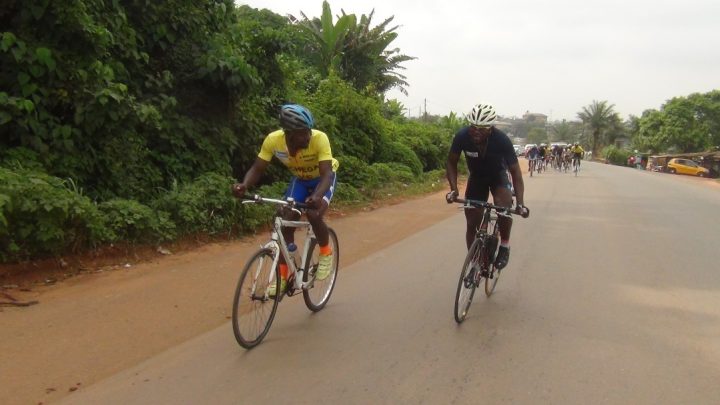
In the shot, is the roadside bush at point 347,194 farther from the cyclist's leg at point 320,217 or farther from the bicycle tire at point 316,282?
the cyclist's leg at point 320,217

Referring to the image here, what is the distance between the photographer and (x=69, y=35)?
6621 millimetres

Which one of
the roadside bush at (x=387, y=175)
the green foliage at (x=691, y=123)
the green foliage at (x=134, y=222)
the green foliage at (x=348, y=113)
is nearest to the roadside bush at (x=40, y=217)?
the green foliage at (x=134, y=222)

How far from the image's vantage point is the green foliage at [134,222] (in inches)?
255

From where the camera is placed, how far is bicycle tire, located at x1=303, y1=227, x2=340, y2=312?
4836mm

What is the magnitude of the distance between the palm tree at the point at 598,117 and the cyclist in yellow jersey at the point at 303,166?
7891 centimetres

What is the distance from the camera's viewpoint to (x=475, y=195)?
5.54 m

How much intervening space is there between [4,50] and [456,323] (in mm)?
5479

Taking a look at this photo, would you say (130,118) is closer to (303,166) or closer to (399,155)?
(303,166)

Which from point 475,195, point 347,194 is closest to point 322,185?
point 475,195

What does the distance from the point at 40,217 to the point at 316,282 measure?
2799mm

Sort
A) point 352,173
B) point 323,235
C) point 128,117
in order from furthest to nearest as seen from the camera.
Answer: point 352,173
point 128,117
point 323,235

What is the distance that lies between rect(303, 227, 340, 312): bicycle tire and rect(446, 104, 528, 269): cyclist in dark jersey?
48.7 inches

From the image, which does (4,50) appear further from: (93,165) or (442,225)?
(442,225)

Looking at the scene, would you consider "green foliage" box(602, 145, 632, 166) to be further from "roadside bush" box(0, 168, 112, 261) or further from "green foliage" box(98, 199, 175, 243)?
"roadside bush" box(0, 168, 112, 261)
